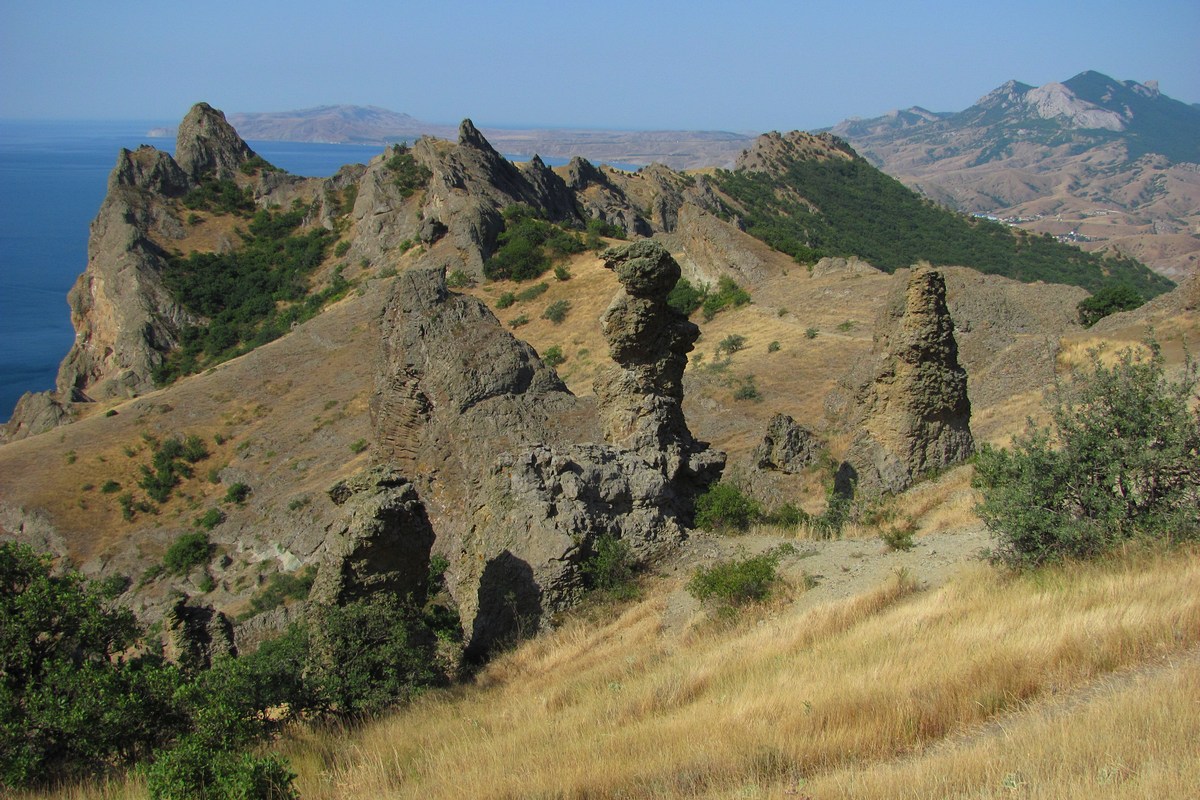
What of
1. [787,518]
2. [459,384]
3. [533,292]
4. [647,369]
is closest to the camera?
[787,518]

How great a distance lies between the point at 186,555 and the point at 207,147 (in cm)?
4446

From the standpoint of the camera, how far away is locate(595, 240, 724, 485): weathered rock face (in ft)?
40.7

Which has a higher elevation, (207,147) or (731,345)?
(207,147)

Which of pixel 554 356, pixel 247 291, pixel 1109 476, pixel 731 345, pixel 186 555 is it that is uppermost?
pixel 247 291

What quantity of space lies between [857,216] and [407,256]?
Answer: 56.4 meters

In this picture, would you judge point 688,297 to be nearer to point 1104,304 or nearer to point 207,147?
point 1104,304

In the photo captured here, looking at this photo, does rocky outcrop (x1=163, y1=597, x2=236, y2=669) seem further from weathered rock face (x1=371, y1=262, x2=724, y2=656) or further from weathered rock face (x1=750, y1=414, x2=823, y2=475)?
weathered rock face (x1=750, y1=414, x2=823, y2=475)

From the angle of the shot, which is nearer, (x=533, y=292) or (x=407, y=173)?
(x=533, y=292)

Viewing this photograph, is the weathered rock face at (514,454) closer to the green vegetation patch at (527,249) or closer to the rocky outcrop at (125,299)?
the green vegetation patch at (527,249)

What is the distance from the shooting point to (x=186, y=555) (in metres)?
23.7

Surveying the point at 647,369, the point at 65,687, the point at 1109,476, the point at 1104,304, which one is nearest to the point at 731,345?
the point at 1104,304

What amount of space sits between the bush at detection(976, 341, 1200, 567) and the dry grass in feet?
1.25

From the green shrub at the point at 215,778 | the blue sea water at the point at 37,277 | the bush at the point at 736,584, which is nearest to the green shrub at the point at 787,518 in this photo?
the bush at the point at 736,584

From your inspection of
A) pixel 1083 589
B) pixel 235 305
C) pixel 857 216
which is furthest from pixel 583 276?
pixel 857 216
